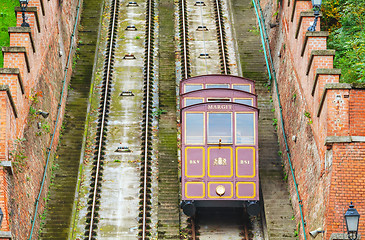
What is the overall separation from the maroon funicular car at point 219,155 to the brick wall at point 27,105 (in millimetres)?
4612

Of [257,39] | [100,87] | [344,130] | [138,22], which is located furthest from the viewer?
A: [138,22]

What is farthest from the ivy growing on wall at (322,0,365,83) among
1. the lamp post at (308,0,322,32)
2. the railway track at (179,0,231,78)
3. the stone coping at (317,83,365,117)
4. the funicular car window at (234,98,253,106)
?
the railway track at (179,0,231,78)

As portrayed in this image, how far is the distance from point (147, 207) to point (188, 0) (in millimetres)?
14614

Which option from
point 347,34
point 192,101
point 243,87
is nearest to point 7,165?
point 192,101

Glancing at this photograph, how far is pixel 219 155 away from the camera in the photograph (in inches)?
910

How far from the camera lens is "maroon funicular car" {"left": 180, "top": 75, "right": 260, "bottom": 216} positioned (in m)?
22.9

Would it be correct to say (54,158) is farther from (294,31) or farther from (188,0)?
(188,0)

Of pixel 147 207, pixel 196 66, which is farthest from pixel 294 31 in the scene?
pixel 147 207

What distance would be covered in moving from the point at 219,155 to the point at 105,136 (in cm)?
581

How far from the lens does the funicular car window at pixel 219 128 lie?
23.2 meters

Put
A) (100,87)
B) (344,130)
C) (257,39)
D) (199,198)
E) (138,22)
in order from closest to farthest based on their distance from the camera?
(344,130)
(199,198)
(100,87)
(257,39)
(138,22)

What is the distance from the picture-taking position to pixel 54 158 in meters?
26.0

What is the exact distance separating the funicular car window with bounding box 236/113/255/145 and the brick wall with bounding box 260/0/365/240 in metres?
1.67

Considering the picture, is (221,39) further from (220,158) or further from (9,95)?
(9,95)
